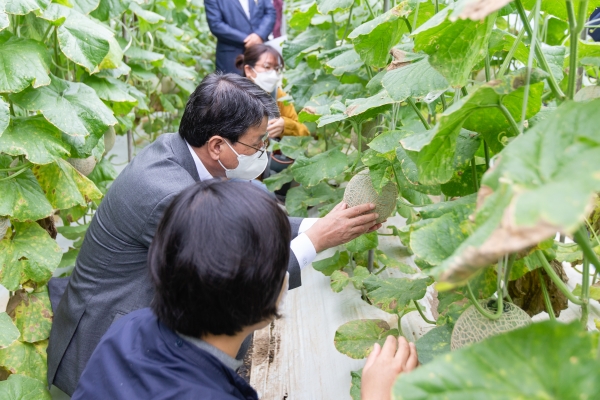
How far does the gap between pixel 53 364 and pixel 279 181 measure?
133 cm

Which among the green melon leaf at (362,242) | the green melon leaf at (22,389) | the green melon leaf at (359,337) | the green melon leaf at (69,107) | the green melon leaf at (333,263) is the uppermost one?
the green melon leaf at (69,107)

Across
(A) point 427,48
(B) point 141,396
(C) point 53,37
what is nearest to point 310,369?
(B) point 141,396

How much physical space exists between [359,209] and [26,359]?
1.26 metres

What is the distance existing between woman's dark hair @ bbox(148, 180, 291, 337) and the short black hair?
2.94 feet

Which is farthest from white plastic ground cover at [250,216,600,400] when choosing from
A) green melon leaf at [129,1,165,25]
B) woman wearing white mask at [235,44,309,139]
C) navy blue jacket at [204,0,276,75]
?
navy blue jacket at [204,0,276,75]

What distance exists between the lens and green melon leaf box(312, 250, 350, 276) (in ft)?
8.36

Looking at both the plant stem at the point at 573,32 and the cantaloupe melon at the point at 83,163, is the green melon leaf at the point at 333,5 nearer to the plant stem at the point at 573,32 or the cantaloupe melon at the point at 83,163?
the plant stem at the point at 573,32

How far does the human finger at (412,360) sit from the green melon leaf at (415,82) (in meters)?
0.46

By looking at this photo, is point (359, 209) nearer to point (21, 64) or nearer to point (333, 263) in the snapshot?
point (333, 263)

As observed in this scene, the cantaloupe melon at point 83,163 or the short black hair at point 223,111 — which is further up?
the short black hair at point 223,111

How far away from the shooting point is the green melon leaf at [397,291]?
150 centimetres

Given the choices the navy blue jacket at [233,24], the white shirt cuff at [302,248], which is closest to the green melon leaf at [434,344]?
the white shirt cuff at [302,248]

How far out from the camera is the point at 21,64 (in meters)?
1.89

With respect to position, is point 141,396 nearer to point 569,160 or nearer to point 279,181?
point 569,160
